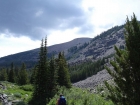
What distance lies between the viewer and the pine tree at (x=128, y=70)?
39.9 ft

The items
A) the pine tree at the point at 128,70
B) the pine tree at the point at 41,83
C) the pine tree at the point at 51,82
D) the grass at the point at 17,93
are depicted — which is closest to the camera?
the pine tree at the point at 128,70

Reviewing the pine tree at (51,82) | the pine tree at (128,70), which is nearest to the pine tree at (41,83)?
the pine tree at (51,82)

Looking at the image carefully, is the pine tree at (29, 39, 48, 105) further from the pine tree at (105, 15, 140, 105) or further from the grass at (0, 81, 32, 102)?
the pine tree at (105, 15, 140, 105)

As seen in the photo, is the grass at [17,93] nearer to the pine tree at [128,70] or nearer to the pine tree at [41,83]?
the pine tree at [41,83]

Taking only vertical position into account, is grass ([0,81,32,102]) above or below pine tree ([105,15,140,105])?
below

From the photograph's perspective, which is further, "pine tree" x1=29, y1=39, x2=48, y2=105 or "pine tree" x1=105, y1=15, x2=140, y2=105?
"pine tree" x1=29, y1=39, x2=48, y2=105

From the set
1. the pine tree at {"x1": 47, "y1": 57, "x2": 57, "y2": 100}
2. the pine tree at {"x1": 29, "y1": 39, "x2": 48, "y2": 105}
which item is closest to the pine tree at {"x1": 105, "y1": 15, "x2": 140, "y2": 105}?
the pine tree at {"x1": 29, "y1": 39, "x2": 48, "y2": 105}

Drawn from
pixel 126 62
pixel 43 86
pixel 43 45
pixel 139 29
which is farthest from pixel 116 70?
pixel 43 45

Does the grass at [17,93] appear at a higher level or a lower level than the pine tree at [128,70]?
lower

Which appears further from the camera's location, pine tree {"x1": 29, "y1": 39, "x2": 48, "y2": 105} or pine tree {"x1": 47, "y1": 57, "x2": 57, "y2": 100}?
pine tree {"x1": 47, "y1": 57, "x2": 57, "y2": 100}

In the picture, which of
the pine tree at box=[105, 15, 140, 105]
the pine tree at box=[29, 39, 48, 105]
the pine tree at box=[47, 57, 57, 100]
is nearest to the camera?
the pine tree at box=[105, 15, 140, 105]

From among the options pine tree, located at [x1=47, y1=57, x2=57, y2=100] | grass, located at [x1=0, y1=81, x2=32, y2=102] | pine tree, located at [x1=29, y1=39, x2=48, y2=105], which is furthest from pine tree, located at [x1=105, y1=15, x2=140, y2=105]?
pine tree, located at [x1=47, y1=57, x2=57, y2=100]

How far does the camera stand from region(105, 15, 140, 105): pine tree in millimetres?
12164

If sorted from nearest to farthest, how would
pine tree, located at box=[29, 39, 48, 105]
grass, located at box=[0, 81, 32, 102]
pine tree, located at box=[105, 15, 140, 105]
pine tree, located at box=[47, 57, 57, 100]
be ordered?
pine tree, located at box=[105, 15, 140, 105]
grass, located at box=[0, 81, 32, 102]
pine tree, located at box=[29, 39, 48, 105]
pine tree, located at box=[47, 57, 57, 100]
